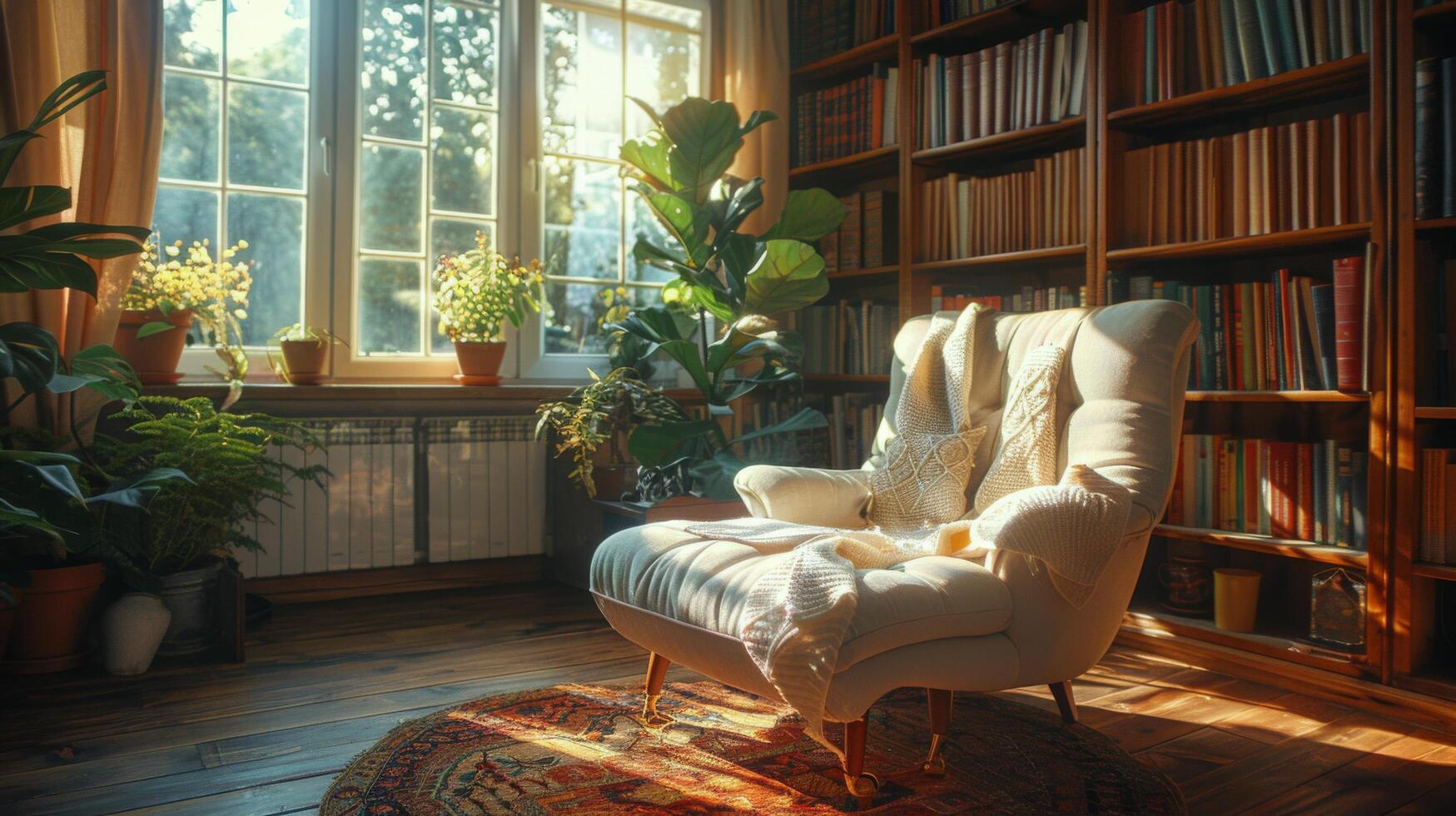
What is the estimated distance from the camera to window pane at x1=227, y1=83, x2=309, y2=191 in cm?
334

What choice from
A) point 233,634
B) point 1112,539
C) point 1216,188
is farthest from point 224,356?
point 1216,188

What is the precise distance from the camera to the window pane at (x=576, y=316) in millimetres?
3859

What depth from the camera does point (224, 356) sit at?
3.21m

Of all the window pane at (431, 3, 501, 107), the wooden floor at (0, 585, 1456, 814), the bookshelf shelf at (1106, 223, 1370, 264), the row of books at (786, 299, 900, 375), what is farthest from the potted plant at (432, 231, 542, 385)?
the bookshelf shelf at (1106, 223, 1370, 264)

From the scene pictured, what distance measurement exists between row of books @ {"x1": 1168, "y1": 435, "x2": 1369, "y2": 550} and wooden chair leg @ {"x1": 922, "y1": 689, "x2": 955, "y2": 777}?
1232 mm

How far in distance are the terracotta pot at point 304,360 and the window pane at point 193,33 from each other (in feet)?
2.90

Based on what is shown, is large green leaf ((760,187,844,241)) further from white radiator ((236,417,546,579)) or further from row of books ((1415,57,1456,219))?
row of books ((1415,57,1456,219))

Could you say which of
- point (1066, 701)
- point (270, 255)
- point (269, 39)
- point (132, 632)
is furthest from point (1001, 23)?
point (132, 632)

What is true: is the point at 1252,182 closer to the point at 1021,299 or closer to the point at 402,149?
the point at 1021,299

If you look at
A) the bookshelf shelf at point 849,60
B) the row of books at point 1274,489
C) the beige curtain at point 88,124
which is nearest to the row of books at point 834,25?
the bookshelf shelf at point 849,60

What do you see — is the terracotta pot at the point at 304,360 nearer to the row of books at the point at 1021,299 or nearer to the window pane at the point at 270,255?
the window pane at the point at 270,255

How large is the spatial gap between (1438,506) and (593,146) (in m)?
2.80

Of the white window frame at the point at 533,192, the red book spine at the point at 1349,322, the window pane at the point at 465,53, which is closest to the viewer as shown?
the red book spine at the point at 1349,322

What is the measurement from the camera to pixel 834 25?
398cm
